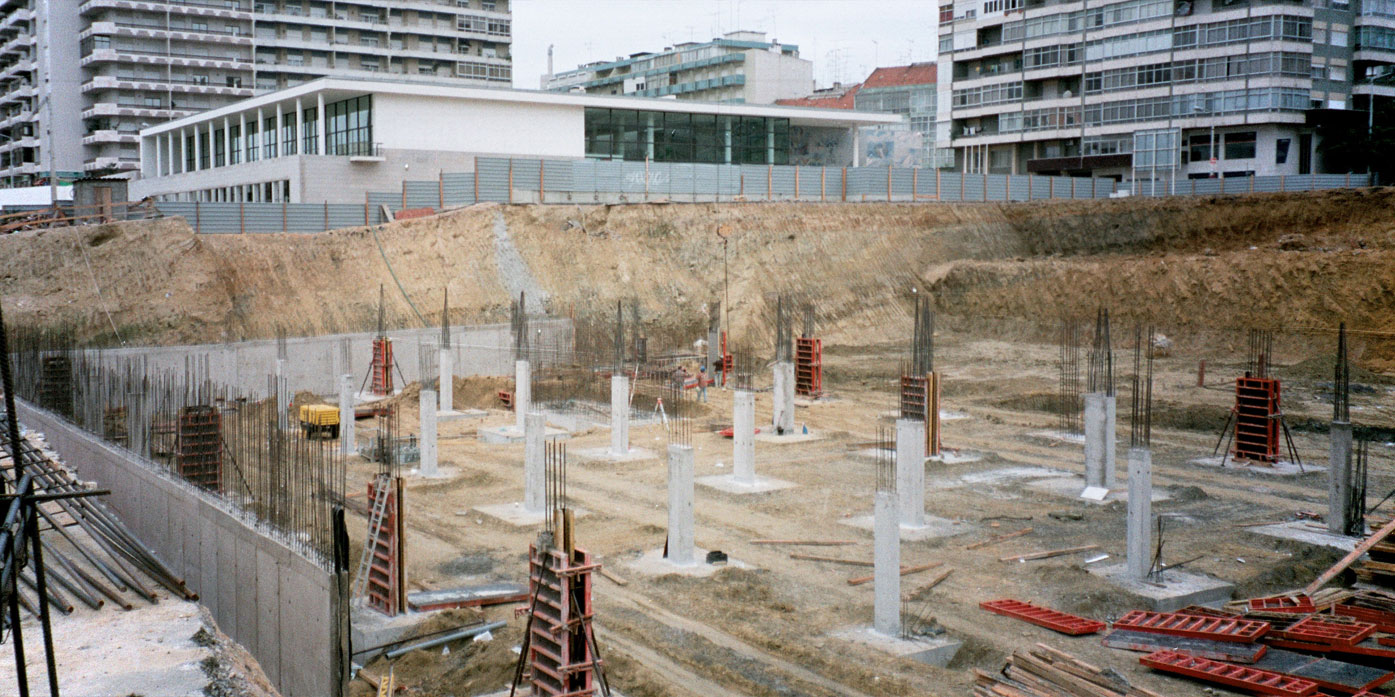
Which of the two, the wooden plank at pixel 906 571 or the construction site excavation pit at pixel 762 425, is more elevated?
the construction site excavation pit at pixel 762 425

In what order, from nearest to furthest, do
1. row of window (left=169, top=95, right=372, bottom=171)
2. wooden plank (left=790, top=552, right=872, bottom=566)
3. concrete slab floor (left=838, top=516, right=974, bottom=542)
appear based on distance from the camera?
wooden plank (left=790, top=552, right=872, bottom=566) < concrete slab floor (left=838, top=516, right=974, bottom=542) < row of window (left=169, top=95, right=372, bottom=171)

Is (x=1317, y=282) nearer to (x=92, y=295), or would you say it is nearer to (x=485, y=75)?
(x=92, y=295)

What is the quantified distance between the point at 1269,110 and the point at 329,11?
2598 inches

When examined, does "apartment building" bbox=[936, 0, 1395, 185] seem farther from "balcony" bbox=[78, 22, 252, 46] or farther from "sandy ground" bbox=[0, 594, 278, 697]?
"sandy ground" bbox=[0, 594, 278, 697]

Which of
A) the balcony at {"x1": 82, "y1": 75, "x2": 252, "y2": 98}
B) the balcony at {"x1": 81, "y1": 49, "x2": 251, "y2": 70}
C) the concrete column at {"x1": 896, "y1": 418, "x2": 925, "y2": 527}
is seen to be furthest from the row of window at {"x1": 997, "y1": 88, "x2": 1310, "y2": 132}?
Answer: the balcony at {"x1": 81, "y1": 49, "x2": 251, "y2": 70}

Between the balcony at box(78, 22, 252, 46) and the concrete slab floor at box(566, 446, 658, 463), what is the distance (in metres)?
68.3

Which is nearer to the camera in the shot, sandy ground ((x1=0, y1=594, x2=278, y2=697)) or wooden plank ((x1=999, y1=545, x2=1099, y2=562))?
sandy ground ((x1=0, y1=594, x2=278, y2=697))

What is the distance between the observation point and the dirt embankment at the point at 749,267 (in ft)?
118

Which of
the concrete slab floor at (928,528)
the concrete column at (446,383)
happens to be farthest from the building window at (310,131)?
the concrete slab floor at (928,528)

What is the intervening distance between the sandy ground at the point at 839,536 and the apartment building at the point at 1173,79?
116ft

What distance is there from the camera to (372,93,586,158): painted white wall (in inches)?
1812

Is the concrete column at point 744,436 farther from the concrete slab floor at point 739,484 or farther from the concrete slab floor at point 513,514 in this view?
the concrete slab floor at point 513,514

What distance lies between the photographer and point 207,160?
58.0 metres

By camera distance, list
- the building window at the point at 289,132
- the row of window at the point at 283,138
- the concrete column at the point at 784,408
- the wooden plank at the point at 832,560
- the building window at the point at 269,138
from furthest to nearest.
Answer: the building window at the point at 269,138, the building window at the point at 289,132, the row of window at the point at 283,138, the concrete column at the point at 784,408, the wooden plank at the point at 832,560
